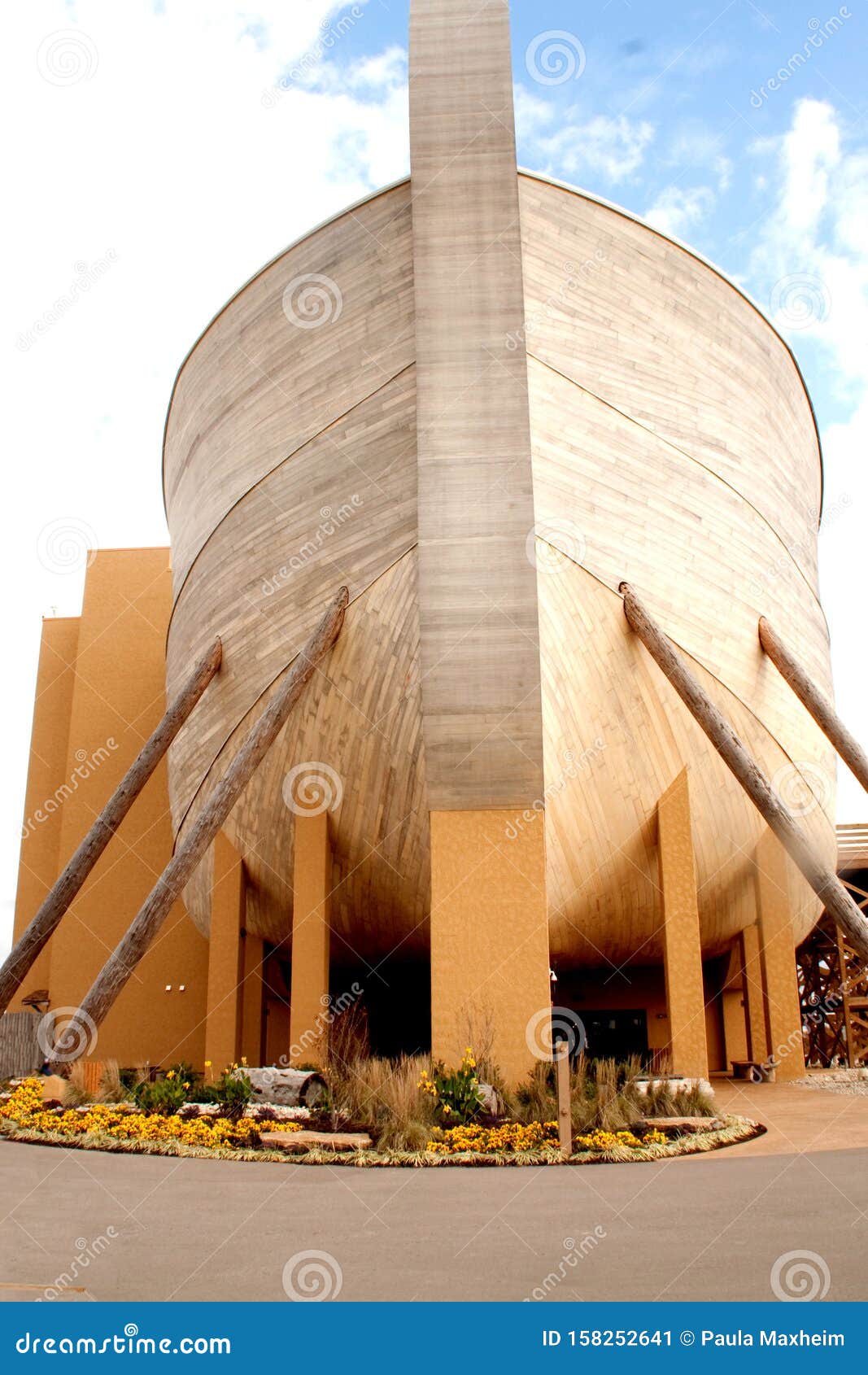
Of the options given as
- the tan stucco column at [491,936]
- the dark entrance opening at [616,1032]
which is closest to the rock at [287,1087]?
the tan stucco column at [491,936]

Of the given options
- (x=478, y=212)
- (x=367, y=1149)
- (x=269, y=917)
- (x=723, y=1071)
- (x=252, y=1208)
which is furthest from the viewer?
(x=723, y=1071)

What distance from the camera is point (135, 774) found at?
12.5m

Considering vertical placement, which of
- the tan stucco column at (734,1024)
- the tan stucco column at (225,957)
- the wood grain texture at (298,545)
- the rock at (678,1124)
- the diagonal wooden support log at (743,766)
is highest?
the wood grain texture at (298,545)

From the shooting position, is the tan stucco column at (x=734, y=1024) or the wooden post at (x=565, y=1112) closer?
the wooden post at (x=565, y=1112)

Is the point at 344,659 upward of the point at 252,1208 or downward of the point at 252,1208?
upward

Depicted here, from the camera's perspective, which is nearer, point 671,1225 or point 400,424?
point 671,1225

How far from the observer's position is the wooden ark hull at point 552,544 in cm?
1112

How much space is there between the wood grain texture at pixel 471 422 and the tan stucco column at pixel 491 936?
334mm

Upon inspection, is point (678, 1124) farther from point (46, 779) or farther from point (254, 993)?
point (46, 779)

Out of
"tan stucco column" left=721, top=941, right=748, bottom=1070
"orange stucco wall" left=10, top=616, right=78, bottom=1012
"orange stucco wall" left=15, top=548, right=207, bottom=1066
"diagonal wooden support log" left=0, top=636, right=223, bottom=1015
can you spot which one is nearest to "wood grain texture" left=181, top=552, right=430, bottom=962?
A: "diagonal wooden support log" left=0, top=636, right=223, bottom=1015

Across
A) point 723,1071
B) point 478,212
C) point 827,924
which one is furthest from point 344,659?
point 827,924

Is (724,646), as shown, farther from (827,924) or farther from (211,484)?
(827,924)

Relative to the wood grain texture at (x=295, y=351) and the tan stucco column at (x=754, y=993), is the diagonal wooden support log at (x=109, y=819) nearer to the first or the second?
the wood grain texture at (x=295, y=351)

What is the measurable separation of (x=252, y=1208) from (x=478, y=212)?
926 centimetres
